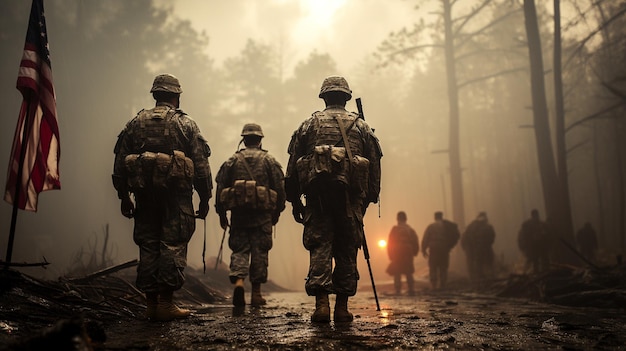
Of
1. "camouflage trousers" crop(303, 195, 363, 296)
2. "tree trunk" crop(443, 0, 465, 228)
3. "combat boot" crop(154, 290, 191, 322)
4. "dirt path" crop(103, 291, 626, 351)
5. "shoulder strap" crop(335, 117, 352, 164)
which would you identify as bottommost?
"dirt path" crop(103, 291, 626, 351)

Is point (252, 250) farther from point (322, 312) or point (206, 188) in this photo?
point (322, 312)

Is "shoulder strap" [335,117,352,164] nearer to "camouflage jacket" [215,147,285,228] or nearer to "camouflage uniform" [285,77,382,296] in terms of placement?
"camouflage uniform" [285,77,382,296]

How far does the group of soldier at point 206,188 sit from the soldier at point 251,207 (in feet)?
6.09

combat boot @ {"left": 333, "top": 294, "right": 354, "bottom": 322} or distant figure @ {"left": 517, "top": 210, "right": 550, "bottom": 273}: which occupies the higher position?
distant figure @ {"left": 517, "top": 210, "right": 550, "bottom": 273}

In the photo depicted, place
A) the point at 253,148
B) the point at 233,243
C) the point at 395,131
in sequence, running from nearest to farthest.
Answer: the point at 233,243, the point at 253,148, the point at 395,131

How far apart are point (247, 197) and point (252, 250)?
855mm

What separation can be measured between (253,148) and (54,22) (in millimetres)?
14739

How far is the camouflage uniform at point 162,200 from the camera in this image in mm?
4641

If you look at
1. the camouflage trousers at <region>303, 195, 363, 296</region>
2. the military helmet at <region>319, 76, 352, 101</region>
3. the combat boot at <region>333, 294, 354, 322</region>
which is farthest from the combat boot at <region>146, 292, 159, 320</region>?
the military helmet at <region>319, 76, 352, 101</region>

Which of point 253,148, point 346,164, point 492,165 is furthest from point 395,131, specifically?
point 346,164

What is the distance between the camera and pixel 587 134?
3597 centimetres

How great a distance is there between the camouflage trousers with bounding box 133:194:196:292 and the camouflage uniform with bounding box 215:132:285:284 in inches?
86.5

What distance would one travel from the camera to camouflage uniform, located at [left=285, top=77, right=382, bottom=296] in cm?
460

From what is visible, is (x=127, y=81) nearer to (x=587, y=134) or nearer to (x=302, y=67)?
(x=302, y=67)
